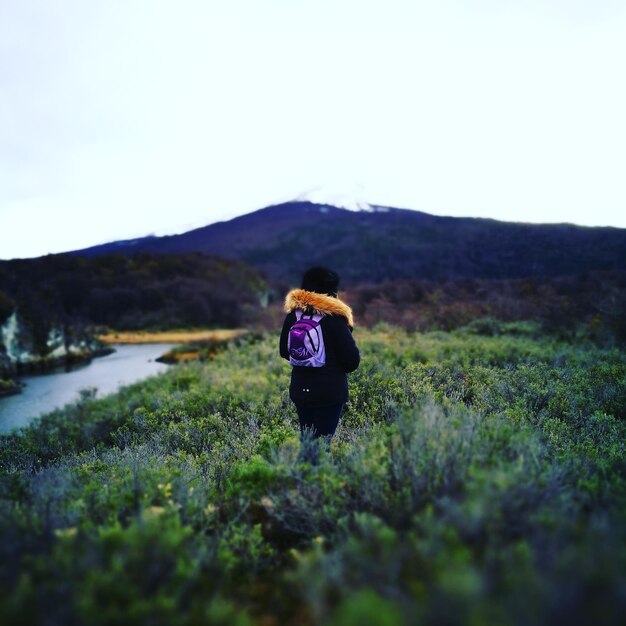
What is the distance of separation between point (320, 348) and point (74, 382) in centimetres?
1805

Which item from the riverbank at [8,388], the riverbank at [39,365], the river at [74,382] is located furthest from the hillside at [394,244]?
the riverbank at [8,388]

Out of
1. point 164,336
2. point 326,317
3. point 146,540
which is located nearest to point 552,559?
point 146,540

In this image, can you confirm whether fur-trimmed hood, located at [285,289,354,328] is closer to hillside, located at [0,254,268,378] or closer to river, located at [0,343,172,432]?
river, located at [0,343,172,432]

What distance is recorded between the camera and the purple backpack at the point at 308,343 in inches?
142

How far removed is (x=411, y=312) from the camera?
18.5 metres

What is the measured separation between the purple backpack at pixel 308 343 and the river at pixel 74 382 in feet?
35.2

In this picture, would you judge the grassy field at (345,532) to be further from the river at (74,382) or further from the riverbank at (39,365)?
the riverbank at (39,365)

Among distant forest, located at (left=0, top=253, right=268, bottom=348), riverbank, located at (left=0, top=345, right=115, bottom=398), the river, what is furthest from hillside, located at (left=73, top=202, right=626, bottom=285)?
riverbank, located at (left=0, top=345, right=115, bottom=398)

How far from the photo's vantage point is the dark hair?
3746 mm

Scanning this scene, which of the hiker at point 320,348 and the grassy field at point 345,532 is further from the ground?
the hiker at point 320,348

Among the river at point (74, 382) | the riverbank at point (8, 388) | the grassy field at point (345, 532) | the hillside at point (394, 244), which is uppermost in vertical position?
the hillside at point (394, 244)

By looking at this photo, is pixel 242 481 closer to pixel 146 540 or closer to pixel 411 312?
pixel 146 540

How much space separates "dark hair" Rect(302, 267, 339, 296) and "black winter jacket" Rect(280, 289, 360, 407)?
0.22 feet

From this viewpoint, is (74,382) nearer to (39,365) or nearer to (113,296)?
(39,365)
